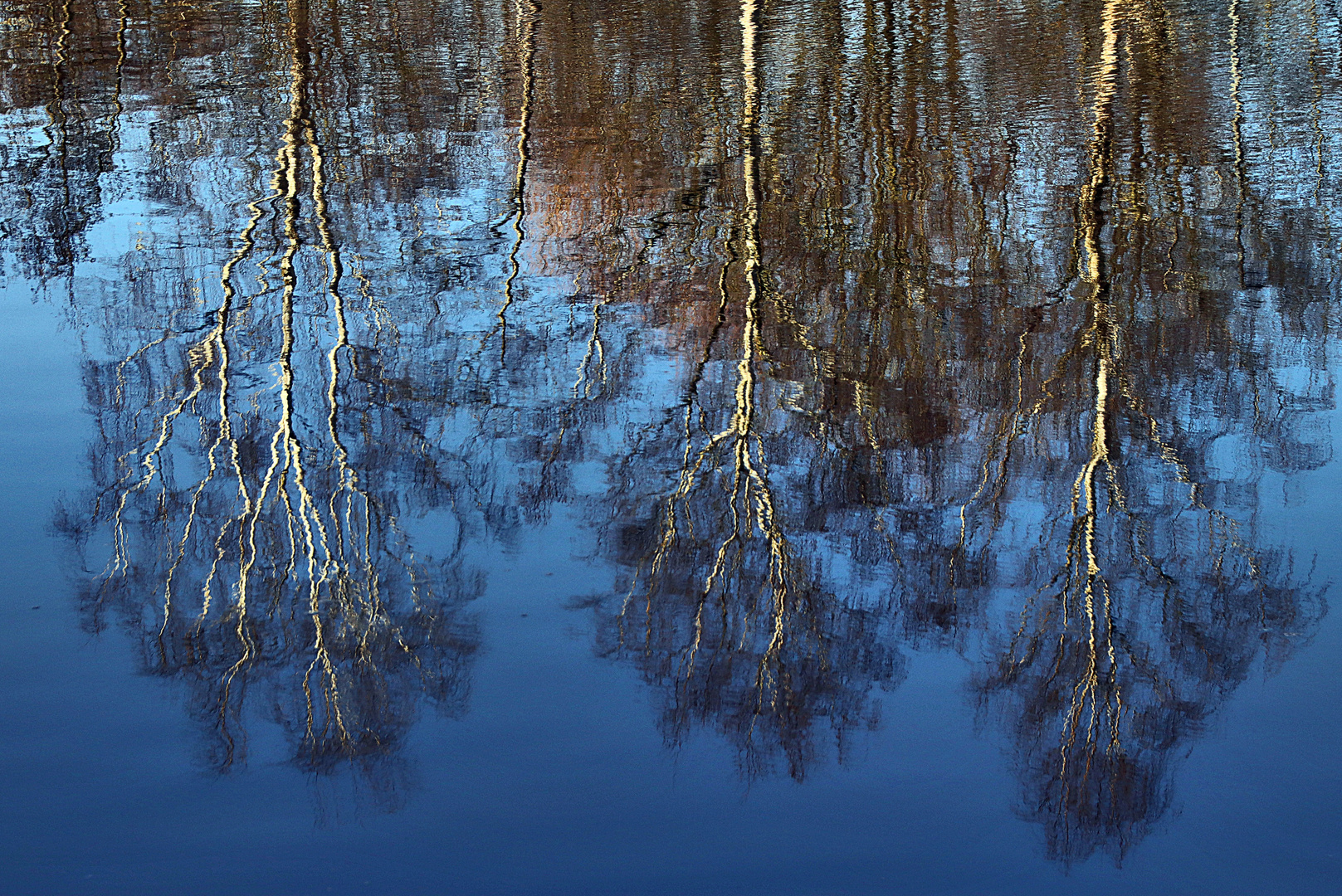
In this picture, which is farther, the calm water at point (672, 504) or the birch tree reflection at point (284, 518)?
the birch tree reflection at point (284, 518)

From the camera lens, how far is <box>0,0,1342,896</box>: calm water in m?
4.48

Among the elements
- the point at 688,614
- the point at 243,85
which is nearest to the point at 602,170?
the point at 243,85

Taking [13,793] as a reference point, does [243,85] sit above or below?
above

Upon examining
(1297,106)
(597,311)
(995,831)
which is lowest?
(995,831)

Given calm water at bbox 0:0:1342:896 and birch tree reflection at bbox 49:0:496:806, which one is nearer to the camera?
calm water at bbox 0:0:1342:896

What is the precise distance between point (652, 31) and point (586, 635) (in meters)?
14.7

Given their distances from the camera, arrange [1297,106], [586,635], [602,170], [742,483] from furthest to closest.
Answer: [1297,106]
[602,170]
[742,483]
[586,635]

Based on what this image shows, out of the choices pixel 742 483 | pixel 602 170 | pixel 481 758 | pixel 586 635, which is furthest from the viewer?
pixel 602 170

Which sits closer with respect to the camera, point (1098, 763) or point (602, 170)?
point (1098, 763)

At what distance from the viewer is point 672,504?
6570mm

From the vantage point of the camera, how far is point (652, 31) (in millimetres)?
18469

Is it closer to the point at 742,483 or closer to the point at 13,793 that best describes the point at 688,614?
the point at 742,483

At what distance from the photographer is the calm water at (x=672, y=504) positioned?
4484 millimetres

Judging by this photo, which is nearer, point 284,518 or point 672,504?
point 284,518
